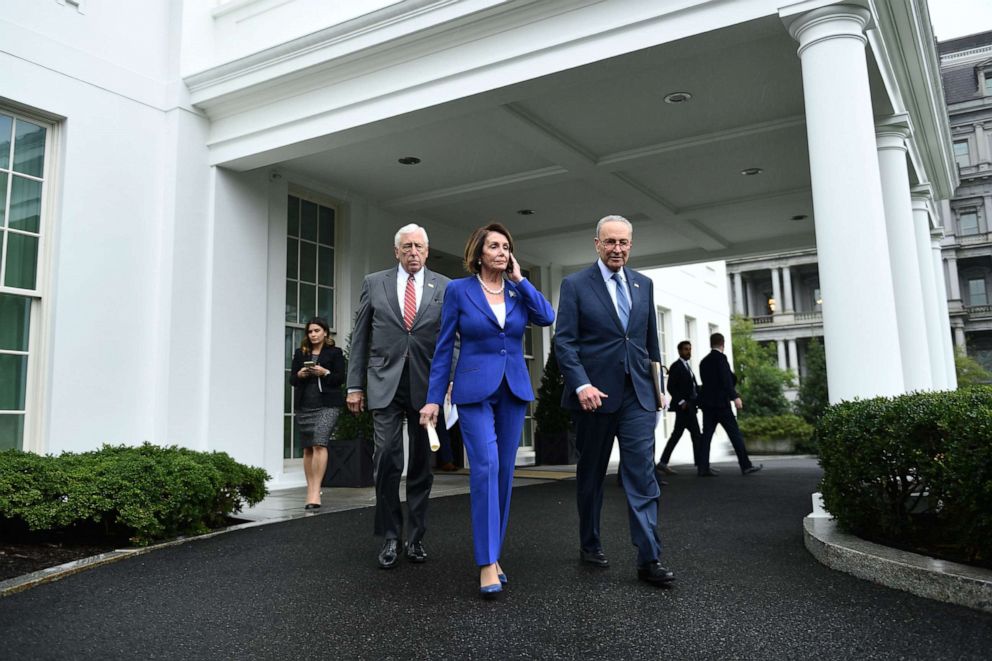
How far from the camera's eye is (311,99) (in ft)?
28.4

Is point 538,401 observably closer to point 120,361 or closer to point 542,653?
point 120,361

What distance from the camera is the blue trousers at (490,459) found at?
377 cm

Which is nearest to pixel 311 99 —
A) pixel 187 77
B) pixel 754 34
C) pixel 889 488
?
pixel 187 77

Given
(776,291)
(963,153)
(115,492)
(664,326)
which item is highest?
(963,153)

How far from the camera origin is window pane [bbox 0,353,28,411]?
771 centimetres

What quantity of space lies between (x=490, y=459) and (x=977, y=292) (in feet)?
199

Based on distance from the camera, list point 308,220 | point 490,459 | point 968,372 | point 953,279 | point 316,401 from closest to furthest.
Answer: point 490,459 < point 316,401 < point 308,220 < point 968,372 < point 953,279

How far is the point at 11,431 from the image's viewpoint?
774 cm

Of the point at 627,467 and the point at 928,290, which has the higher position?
the point at 928,290

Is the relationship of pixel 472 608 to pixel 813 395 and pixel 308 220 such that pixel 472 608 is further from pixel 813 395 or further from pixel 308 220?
pixel 813 395

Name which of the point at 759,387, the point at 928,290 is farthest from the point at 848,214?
the point at 759,387

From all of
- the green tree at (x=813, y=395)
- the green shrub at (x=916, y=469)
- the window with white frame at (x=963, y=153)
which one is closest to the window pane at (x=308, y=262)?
the green shrub at (x=916, y=469)

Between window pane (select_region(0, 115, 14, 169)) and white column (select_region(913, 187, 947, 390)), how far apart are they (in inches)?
422

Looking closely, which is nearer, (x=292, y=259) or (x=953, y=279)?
Result: (x=292, y=259)
